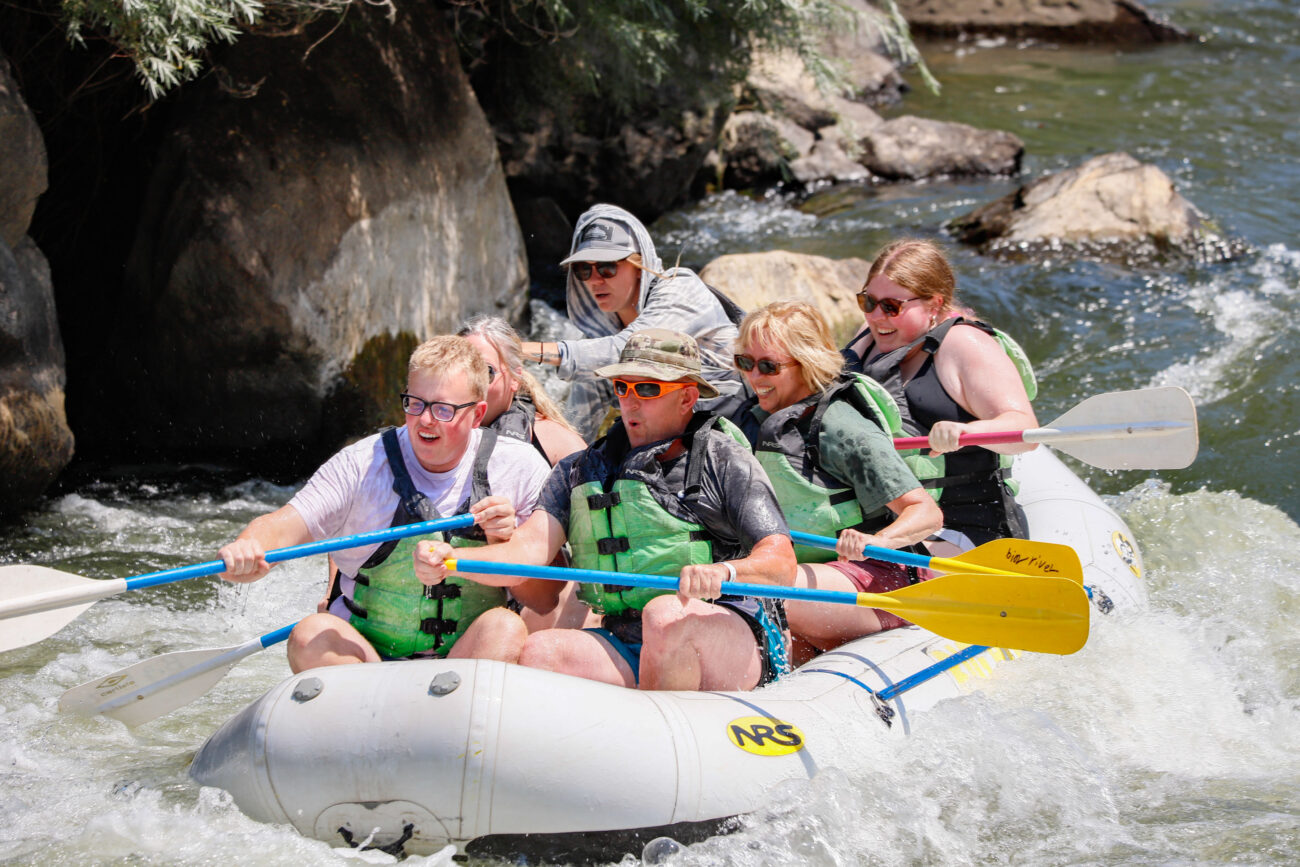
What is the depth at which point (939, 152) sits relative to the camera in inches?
406

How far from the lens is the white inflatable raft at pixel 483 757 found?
2.58 m

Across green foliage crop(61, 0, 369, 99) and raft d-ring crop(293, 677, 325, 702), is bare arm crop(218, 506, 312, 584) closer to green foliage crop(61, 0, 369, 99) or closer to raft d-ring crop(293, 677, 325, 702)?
raft d-ring crop(293, 677, 325, 702)

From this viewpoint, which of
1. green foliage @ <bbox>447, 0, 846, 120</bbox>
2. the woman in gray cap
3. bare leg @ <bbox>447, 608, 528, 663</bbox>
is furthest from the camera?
green foliage @ <bbox>447, 0, 846, 120</bbox>

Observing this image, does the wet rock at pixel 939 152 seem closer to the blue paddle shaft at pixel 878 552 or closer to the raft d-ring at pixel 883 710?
the blue paddle shaft at pixel 878 552

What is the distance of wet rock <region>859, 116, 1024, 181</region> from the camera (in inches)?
400

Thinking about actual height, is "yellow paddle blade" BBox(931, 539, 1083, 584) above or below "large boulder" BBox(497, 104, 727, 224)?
below

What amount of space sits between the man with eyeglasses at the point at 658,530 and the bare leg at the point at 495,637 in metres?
0.04

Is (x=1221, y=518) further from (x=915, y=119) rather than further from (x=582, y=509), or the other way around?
(x=915, y=119)

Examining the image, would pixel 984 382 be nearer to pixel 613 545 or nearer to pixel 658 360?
pixel 658 360

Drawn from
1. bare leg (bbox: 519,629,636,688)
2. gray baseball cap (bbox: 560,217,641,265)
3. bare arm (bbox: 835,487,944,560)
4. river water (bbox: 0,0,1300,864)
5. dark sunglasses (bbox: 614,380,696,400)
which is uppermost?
gray baseball cap (bbox: 560,217,641,265)

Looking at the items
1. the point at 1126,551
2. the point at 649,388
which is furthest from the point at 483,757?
the point at 1126,551

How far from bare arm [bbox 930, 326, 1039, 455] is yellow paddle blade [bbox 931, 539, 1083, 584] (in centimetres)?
31

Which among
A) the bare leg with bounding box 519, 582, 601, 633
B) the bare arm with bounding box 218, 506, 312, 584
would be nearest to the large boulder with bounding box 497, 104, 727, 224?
the bare leg with bounding box 519, 582, 601, 633

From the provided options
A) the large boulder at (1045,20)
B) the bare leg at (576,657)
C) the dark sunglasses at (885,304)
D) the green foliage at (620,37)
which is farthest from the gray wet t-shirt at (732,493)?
the large boulder at (1045,20)
